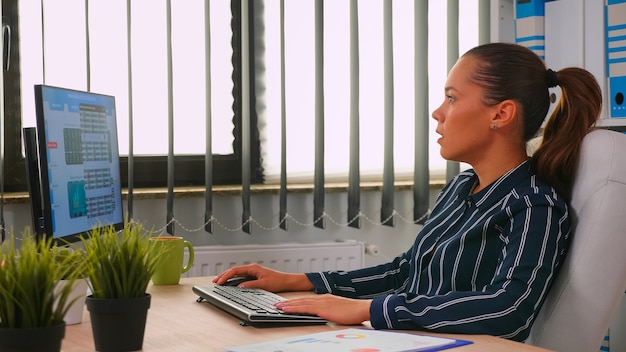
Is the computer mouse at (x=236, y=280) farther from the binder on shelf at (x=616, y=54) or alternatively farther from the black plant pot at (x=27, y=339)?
the binder on shelf at (x=616, y=54)

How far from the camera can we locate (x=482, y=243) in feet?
5.08

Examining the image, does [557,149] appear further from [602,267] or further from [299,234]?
[299,234]

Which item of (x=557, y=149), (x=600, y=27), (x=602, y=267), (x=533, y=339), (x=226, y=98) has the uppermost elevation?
(x=600, y=27)

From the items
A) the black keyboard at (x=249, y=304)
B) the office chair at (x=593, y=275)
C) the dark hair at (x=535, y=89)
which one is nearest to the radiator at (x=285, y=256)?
the black keyboard at (x=249, y=304)

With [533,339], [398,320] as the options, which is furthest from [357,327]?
[533,339]

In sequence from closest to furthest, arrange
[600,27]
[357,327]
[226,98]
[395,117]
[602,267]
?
[357,327]
[602,267]
[600,27]
[226,98]
[395,117]

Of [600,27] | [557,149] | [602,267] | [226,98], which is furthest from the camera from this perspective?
[226,98]

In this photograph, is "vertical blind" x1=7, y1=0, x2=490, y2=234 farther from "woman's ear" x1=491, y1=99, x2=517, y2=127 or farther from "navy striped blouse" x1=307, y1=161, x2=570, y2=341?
"woman's ear" x1=491, y1=99, x2=517, y2=127

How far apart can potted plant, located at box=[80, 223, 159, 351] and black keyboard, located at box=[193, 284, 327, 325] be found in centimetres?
24

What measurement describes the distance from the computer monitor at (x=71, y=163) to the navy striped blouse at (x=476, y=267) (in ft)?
1.59

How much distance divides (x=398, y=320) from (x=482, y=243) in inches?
12.8

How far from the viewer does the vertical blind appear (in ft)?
8.71

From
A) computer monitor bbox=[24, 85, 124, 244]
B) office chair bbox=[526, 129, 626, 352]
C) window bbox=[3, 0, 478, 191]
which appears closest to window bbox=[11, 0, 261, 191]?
window bbox=[3, 0, 478, 191]

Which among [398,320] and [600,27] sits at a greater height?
[600,27]
